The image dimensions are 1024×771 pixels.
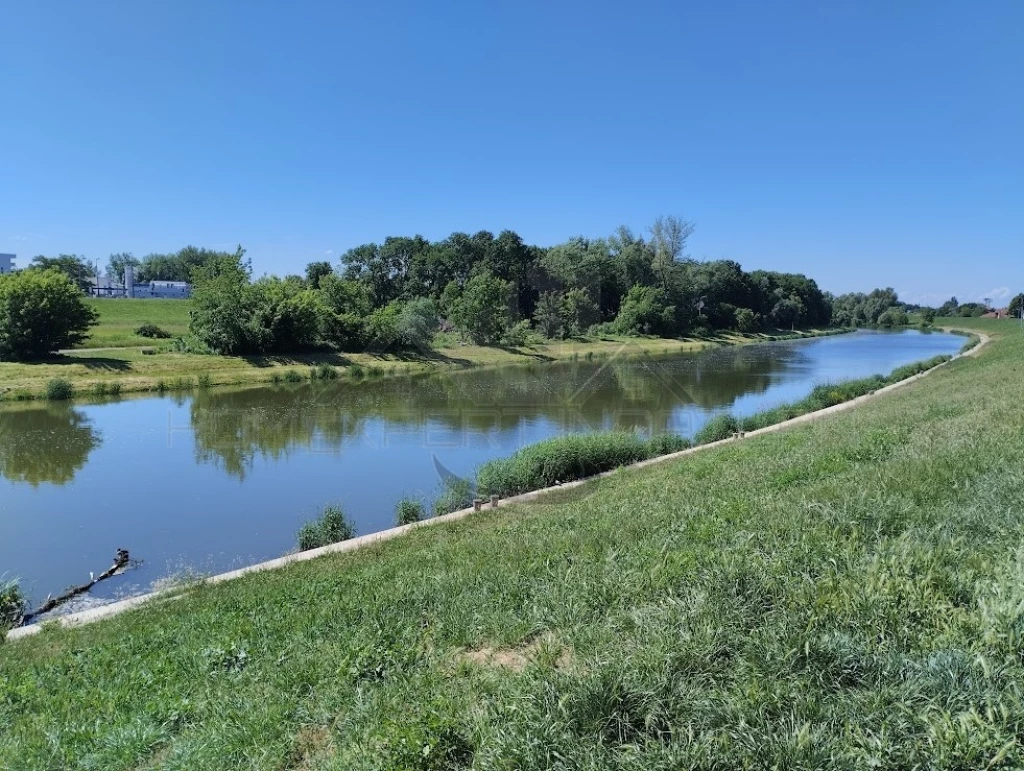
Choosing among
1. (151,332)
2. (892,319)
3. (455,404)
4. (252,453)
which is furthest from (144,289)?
(892,319)

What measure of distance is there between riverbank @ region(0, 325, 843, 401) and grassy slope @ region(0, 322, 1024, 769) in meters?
26.7

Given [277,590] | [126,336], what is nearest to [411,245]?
[126,336]

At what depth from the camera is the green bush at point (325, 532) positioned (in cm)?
958

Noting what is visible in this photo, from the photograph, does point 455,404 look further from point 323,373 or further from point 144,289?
point 144,289

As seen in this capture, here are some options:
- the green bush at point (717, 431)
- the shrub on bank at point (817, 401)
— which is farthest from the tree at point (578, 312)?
the green bush at point (717, 431)

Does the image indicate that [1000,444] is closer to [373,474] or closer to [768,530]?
[768,530]

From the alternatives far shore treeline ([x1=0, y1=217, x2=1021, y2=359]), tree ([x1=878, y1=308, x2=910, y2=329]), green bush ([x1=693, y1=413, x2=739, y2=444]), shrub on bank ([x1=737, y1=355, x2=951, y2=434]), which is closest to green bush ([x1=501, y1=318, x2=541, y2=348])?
far shore treeline ([x1=0, y1=217, x2=1021, y2=359])

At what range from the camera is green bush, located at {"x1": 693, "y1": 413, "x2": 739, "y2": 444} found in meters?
15.7

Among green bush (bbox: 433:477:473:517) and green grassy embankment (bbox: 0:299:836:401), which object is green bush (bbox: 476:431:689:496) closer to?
green bush (bbox: 433:477:473:517)

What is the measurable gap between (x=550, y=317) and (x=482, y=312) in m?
12.1

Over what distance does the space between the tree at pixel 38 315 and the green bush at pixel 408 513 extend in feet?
98.9

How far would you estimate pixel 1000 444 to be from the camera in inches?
243

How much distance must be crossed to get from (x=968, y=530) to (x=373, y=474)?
1230 centimetres

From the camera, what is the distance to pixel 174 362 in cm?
3369
